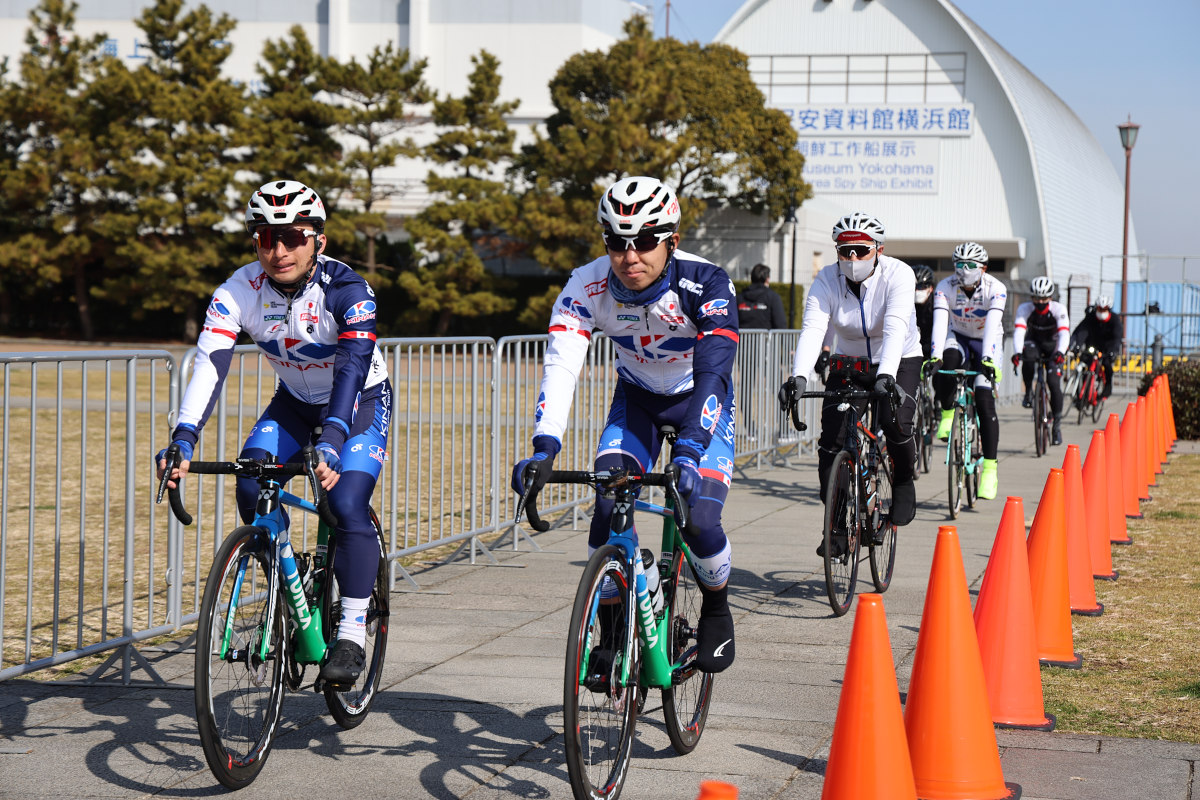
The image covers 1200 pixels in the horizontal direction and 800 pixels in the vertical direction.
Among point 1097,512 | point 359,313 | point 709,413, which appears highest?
point 359,313

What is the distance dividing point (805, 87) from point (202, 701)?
58.1m

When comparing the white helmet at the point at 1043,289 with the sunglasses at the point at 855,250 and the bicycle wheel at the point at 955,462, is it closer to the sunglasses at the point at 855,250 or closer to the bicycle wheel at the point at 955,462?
the bicycle wheel at the point at 955,462

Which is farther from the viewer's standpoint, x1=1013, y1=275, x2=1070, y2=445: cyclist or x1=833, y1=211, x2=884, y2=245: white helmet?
x1=1013, y1=275, x2=1070, y2=445: cyclist

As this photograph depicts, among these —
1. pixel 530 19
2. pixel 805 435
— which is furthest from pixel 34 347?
pixel 805 435

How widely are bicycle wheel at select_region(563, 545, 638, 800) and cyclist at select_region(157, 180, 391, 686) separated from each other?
984 mm

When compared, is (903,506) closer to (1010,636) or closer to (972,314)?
(1010,636)

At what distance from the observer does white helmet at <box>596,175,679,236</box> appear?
470 cm

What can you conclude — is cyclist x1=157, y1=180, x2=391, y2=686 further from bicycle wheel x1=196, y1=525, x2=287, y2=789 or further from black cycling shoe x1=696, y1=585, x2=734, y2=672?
black cycling shoe x1=696, y1=585, x2=734, y2=672

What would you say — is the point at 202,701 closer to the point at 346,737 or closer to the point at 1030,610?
the point at 346,737

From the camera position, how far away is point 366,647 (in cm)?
544

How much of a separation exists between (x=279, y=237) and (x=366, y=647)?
5.19ft

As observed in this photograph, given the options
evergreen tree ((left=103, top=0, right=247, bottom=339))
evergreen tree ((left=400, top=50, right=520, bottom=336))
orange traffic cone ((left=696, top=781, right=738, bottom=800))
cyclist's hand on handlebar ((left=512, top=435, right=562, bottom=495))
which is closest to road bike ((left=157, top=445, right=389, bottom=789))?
cyclist's hand on handlebar ((left=512, top=435, right=562, bottom=495))

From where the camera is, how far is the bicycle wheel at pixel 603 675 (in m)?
4.12

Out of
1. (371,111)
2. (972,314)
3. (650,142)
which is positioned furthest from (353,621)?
(371,111)
